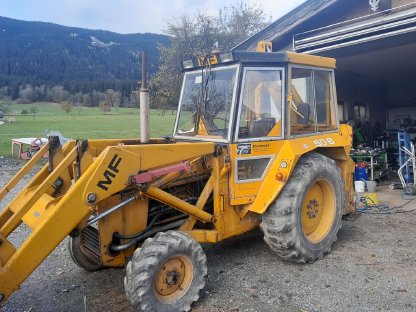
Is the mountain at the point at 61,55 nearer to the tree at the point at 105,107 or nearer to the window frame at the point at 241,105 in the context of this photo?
the tree at the point at 105,107

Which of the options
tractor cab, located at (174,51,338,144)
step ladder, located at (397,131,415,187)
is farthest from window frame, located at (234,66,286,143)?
step ladder, located at (397,131,415,187)

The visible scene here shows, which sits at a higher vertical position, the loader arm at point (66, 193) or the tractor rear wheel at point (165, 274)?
the loader arm at point (66, 193)

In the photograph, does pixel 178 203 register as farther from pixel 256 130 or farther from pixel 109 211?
pixel 256 130

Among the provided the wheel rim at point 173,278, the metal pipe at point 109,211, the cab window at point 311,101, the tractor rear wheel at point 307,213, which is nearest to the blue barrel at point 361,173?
the cab window at point 311,101

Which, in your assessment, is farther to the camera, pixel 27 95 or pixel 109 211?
pixel 27 95

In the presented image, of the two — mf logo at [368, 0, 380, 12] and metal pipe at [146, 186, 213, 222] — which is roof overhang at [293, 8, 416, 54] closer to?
mf logo at [368, 0, 380, 12]

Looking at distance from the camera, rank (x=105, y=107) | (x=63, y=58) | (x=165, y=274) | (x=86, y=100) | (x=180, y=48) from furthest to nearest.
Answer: (x=63, y=58), (x=86, y=100), (x=105, y=107), (x=180, y=48), (x=165, y=274)

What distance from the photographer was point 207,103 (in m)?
4.79

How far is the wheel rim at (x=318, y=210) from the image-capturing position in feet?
16.2

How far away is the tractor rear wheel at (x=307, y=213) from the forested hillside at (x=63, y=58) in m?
69.9

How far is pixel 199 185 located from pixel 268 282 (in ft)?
4.18

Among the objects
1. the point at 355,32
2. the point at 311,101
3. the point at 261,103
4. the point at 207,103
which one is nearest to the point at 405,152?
the point at 355,32

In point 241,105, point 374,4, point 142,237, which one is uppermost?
point 374,4

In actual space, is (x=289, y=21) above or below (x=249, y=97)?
above
